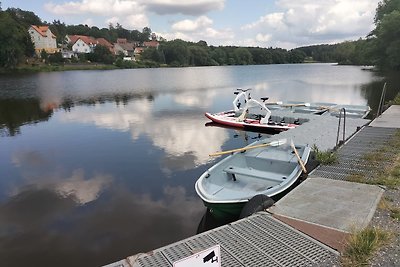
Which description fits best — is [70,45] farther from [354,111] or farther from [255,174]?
[255,174]

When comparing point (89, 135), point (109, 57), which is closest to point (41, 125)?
point (89, 135)

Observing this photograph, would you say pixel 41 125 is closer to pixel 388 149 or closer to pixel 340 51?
pixel 388 149

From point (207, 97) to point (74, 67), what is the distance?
61.0 m

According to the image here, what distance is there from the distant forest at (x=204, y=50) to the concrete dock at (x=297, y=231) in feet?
166

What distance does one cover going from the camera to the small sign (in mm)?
Result: 2791

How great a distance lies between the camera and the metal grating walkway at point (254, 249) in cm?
416

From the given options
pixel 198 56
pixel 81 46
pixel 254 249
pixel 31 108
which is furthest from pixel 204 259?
pixel 81 46

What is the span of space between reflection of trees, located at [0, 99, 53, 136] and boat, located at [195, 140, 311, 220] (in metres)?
14.9

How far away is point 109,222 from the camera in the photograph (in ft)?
27.6

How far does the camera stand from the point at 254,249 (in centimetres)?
446

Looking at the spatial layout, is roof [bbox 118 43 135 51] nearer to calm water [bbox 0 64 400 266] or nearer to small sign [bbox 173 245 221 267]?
calm water [bbox 0 64 400 266]

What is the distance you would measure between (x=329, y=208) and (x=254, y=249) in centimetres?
180

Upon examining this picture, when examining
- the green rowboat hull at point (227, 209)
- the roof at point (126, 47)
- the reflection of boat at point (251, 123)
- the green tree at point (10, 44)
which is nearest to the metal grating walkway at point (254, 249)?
the green rowboat hull at point (227, 209)

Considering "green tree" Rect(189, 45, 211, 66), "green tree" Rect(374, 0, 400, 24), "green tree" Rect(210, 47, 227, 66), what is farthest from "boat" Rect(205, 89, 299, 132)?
"green tree" Rect(210, 47, 227, 66)
